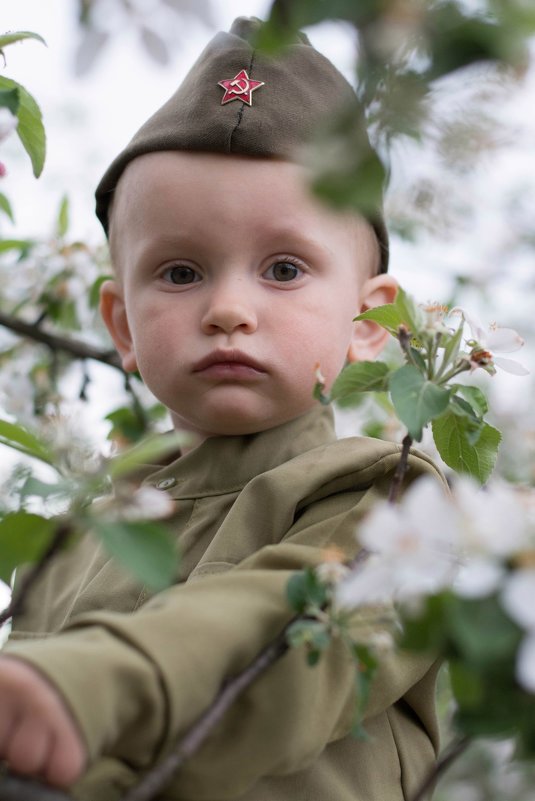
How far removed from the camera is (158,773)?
0.87 m

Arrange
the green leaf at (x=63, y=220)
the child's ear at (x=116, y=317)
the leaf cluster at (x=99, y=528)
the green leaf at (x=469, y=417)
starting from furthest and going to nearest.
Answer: the green leaf at (x=63, y=220) < the child's ear at (x=116, y=317) < the green leaf at (x=469, y=417) < the leaf cluster at (x=99, y=528)

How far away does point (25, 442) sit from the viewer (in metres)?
1.04

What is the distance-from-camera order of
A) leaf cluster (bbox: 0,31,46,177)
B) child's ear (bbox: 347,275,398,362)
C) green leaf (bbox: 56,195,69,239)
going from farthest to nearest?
green leaf (bbox: 56,195,69,239) < child's ear (bbox: 347,275,398,362) < leaf cluster (bbox: 0,31,46,177)

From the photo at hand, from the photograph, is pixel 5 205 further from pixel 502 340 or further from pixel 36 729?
pixel 36 729

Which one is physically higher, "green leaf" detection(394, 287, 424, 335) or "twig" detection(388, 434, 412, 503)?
"green leaf" detection(394, 287, 424, 335)

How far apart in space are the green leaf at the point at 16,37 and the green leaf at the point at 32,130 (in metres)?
0.07

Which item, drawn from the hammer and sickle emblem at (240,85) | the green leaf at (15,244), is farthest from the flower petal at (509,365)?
the green leaf at (15,244)

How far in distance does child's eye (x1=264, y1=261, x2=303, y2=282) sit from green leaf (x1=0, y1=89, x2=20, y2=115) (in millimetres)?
480

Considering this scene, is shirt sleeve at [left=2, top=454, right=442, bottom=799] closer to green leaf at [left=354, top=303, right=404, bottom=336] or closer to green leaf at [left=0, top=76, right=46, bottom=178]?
green leaf at [left=354, top=303, right=404, bottom=336]

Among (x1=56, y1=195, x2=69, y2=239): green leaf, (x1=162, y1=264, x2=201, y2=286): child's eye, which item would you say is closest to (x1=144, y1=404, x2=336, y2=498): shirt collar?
(x1=162, y1=264, x2=201, y2=286): child's eye

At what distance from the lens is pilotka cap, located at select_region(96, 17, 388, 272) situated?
62.5 inches

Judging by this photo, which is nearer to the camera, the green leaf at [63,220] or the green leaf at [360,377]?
the green leaf at [360,377]

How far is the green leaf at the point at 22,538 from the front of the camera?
0.90 metres

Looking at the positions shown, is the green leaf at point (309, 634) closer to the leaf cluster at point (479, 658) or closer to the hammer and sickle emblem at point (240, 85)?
the leaf cluster at point (479, 658)
